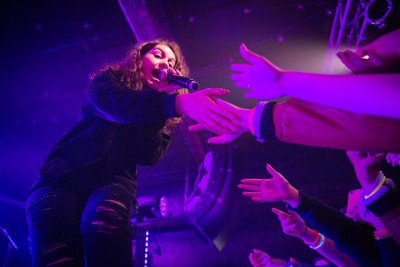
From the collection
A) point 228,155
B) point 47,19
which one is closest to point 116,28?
point 47,19

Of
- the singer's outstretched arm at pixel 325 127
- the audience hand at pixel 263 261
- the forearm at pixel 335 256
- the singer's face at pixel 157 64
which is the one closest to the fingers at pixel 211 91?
the singer's outstretched arm at pixel 325 127

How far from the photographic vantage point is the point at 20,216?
15.6 feet

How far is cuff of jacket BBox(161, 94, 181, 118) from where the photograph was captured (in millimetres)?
1125

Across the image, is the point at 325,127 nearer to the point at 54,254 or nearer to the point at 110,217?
the point at 110,217

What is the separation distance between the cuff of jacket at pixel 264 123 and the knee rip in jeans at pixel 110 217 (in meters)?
0.64

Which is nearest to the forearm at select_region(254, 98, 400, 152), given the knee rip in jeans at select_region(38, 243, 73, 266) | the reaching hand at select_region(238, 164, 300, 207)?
the knee rip in jeans at select_region(38, 243, 73, 266)

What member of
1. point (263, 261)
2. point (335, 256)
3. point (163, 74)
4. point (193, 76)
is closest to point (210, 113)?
point (163, 74)

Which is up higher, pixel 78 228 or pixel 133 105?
pixel 133 105

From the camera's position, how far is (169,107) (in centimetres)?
113

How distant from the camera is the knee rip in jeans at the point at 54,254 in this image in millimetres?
908

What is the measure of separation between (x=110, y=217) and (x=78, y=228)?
167mm

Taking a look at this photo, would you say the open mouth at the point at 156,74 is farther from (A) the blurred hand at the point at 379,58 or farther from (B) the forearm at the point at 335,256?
(B) the forearm at the point at 335,256

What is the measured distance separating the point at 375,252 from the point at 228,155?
170 centimetres

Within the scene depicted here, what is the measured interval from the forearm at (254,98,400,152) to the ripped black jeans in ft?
2.25
